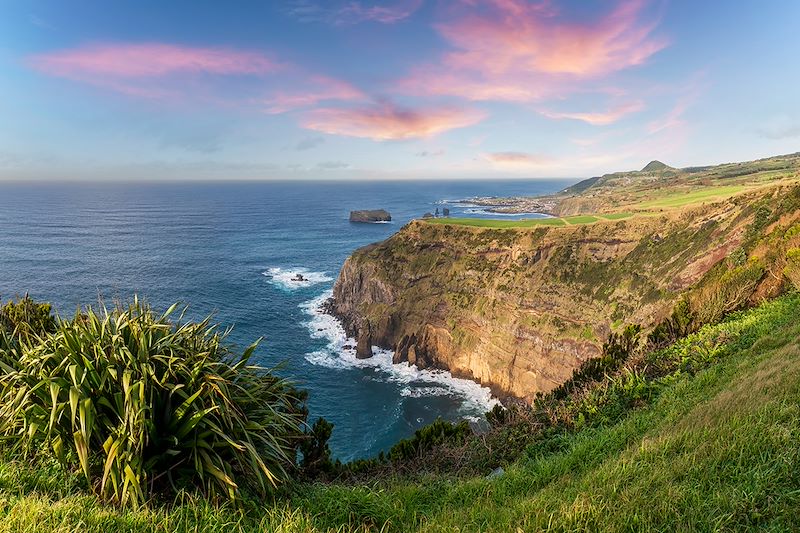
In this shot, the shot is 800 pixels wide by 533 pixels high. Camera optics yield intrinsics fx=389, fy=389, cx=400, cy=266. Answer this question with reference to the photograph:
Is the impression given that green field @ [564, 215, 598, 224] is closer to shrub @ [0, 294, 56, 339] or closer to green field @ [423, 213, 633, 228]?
green field @ [423, 213, 633, 228]

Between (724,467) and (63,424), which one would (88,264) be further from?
(724,467)

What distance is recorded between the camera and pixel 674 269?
4050 cm

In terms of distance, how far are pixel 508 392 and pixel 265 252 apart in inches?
2716

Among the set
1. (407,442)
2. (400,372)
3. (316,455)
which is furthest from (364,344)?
(316,455)

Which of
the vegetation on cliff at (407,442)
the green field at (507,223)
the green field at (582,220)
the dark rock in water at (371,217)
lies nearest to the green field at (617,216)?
the green field at (582,220)

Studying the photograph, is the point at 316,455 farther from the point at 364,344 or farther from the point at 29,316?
the point at 364,344

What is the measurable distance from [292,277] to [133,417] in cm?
7105

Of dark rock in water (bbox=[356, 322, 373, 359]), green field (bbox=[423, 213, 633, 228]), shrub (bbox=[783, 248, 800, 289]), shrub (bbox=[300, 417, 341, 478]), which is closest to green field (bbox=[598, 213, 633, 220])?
green field (bbox=[423, 213, 633, 228])

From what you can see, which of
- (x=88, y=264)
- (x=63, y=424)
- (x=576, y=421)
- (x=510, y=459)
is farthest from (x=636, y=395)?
(x=88, y=264)

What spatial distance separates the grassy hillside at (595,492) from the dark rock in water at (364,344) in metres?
41.4

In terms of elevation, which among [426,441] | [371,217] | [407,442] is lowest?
[407,442]

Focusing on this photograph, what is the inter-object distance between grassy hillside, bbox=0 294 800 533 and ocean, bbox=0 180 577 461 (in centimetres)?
332

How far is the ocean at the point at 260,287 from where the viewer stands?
39875 millimetres

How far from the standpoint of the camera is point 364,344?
50562 millimetres
